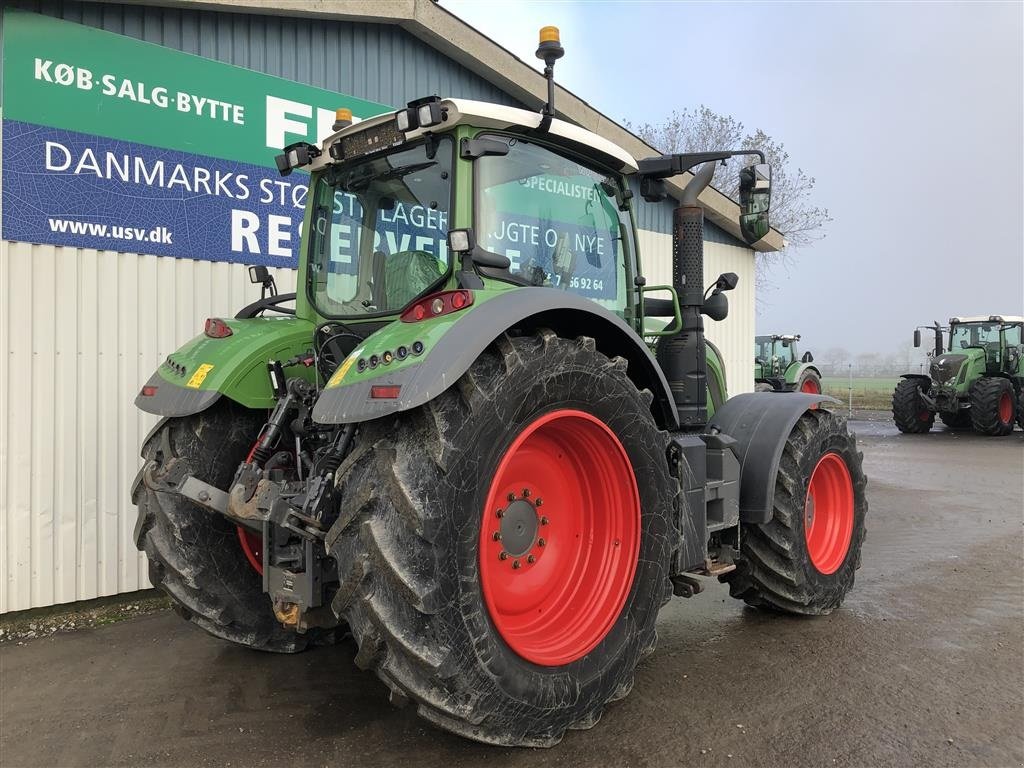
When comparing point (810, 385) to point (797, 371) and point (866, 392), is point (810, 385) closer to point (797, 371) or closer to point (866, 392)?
point (797, 371)

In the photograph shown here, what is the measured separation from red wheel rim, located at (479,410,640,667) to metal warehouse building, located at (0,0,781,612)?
10.5 ft

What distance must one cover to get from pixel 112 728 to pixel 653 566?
245 centimetres

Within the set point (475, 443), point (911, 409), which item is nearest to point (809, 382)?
point (911, 409)

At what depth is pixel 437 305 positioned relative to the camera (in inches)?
110

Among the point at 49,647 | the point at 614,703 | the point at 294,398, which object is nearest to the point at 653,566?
the point at 614,703

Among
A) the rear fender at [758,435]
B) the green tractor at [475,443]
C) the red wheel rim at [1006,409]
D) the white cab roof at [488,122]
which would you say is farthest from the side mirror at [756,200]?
the red wheel rim at [1006,409]

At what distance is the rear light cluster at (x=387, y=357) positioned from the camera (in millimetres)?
2551

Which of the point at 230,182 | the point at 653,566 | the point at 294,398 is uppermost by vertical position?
the point at 230,182

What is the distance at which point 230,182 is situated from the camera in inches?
215

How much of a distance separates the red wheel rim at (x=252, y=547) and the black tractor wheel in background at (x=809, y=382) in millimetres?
18085

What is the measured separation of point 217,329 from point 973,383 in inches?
701

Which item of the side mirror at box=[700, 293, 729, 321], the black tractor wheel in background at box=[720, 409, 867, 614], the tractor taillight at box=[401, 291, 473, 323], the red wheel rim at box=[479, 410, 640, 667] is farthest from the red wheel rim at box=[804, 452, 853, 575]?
the tractor taillight at box=[401, 291, 473, 323]

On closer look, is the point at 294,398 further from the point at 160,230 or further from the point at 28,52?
the point at 28,52

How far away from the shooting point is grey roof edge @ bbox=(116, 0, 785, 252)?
5316mm
